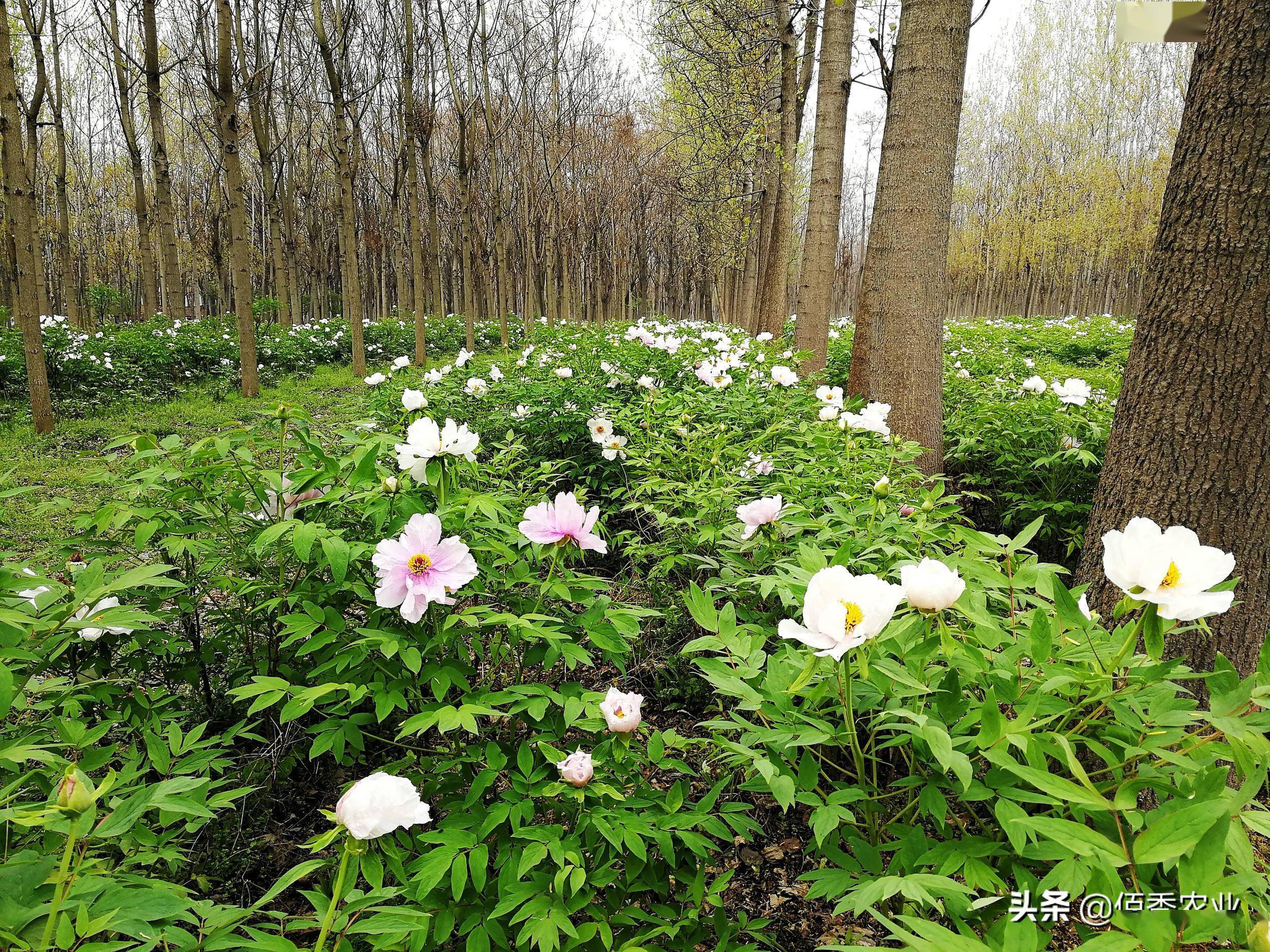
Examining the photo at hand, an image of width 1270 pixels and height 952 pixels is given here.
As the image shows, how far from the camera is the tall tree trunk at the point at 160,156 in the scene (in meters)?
8.22

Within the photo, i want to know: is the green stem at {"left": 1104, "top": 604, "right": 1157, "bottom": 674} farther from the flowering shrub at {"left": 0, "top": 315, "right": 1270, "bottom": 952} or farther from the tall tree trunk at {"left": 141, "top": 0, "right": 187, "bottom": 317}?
the tall tree trunk at {"left": 141, "top": 0, "right": 187, "bottom": 317}

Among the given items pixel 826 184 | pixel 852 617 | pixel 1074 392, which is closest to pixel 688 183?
pixel 826 184

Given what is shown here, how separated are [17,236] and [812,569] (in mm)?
7453

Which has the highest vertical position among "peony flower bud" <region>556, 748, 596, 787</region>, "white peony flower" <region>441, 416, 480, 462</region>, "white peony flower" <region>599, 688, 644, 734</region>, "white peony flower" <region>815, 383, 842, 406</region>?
"white peony flower" <region>441, 416, 480, 462</region>

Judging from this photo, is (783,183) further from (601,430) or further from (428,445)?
(428,445)

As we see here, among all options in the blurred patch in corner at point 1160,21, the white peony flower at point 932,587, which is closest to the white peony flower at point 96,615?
the white peony flower at point 932,587

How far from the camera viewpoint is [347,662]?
1.38 m

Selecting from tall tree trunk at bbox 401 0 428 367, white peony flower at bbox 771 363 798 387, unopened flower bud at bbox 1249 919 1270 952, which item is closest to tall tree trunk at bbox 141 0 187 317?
tall tree trunk at bbox 401 0 428 367

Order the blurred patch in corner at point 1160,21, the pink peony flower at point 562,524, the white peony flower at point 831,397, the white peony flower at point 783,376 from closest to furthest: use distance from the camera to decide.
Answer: the pink peony flower at point 562,524
the blurred patch in corner at point 1160,21
the white peony flower at point 831,397
the white peony flower at point 783,376

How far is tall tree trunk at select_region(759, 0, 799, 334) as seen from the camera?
7973 mm

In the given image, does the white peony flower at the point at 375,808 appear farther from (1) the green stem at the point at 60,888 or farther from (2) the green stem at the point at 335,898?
(1) the green stem at the point at 60,888

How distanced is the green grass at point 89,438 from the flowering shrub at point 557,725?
0.38 meters

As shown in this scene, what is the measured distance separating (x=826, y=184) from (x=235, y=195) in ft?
23.7

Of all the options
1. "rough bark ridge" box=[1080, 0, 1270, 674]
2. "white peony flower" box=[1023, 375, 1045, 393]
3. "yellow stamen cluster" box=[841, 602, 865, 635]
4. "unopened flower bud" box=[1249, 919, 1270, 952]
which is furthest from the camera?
"white peony flower" box=[1023, 375, 1045, 393]
